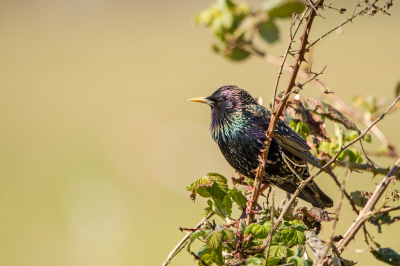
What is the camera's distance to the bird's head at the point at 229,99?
3.16 m

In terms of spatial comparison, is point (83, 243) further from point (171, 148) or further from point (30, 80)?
point (30, 80)

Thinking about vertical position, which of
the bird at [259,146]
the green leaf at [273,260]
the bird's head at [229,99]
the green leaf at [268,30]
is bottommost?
the green leaf at [273,260]

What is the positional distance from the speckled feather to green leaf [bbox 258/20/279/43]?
1.50 feet

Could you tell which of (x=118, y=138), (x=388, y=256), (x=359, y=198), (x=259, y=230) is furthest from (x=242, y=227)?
(x=118, y=138)

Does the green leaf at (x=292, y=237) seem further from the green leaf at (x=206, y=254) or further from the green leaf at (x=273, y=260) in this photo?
the green leaf at (x=206, y=254)

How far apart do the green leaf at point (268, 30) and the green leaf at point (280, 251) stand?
1.95 m

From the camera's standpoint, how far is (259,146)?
9.43 feet

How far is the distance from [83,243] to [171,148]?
4191 mm

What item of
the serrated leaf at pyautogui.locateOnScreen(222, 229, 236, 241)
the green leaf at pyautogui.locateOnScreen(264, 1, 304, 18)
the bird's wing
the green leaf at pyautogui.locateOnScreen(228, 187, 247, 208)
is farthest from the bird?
the serrated leaf at pyautogui.locateOnScreen(222, 229, 236, 241)

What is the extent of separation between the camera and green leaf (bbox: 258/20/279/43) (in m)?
3.20

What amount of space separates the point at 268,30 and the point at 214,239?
2018 millimetres

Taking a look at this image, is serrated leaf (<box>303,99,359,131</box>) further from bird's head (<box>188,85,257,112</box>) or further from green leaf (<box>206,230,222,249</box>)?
green leaf (<box>206,230,222,249</box>)

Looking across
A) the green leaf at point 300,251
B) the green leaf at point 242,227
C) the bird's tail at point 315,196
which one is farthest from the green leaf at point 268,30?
the green leaf at point 300,251

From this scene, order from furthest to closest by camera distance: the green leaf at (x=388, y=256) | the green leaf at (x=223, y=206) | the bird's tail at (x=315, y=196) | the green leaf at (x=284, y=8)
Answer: the green leaf at (x=284, y=8)
the bird's tail at (x=315, y=196)
the green leaf at (x=388, y=256)
the green leaf at (x=223, y=206)
